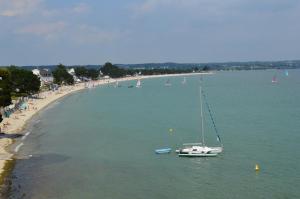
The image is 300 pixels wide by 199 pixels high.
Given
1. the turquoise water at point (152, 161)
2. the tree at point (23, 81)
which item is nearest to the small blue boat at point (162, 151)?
the turquoise water at point (152, 161)

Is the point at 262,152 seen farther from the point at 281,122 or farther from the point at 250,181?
the point at 281,122

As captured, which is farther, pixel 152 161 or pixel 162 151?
pixel 162 151

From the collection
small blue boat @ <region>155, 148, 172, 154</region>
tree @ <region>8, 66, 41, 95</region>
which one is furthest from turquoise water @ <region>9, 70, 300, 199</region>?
tree @ <region>8, 66, 41, 95</region>

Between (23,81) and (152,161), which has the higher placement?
(23,81)

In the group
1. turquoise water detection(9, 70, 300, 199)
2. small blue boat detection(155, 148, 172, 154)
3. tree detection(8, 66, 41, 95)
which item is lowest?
turquoise water detection(9, 70, 300, 199)

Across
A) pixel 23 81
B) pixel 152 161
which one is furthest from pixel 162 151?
pixel 23 81

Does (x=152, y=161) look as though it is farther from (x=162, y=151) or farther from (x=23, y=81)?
(x=23, y=81)

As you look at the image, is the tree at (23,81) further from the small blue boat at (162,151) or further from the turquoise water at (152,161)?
the small blue boat at (162,151)

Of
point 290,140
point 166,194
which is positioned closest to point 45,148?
point 166,194

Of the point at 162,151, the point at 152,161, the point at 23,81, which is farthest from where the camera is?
the point at 23,81

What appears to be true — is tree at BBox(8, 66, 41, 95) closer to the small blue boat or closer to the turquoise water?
the turquoise water

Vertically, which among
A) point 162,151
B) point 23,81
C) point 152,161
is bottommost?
point 152,161
